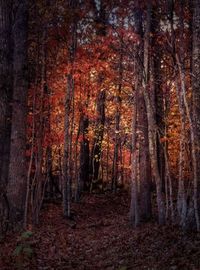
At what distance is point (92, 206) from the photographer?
2100 centimetres

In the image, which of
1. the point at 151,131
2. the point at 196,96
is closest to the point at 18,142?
the point at 151,131

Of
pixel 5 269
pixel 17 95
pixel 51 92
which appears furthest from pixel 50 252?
pixel 51 92

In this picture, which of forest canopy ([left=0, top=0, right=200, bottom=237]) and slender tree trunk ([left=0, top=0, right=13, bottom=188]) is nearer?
forest canopy ([left=0, top=0, right=200, bottom=237])

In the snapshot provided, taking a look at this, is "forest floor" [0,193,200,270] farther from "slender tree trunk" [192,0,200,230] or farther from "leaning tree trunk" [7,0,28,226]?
"slender tree trunk" [192,0,200,230]

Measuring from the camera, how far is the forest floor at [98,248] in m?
8.66

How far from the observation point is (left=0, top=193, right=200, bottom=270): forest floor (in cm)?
866

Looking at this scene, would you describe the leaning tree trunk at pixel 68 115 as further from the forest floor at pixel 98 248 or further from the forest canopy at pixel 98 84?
the forest floor at pixel 98 248

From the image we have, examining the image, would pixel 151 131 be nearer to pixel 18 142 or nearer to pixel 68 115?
pixel 18 142

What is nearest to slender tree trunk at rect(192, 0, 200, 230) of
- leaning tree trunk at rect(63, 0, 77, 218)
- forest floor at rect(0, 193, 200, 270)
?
forest floor at rect(0, 193, 200, 270)

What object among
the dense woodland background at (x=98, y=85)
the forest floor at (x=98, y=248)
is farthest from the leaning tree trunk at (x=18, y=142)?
the forest floor at (x=98, y=248)

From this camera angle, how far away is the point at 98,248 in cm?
1143

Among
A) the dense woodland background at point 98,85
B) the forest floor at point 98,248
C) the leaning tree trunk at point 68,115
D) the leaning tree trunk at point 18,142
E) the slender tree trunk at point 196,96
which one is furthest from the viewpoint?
the leaning tree trunk at point 68,115

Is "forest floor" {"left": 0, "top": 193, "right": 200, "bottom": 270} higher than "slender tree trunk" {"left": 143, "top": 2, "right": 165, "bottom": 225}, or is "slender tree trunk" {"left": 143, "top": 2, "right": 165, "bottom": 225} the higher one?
"slender tree trunk" {"left": 143, "top": 2, "right": 165, "bottom": 225}

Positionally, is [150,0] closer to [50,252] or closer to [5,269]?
[50,252]
